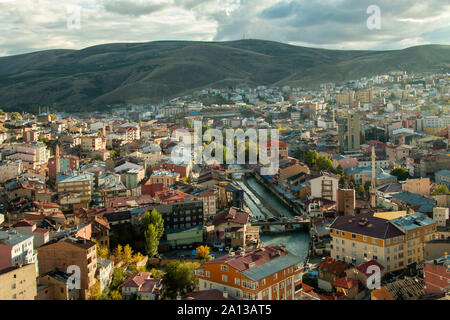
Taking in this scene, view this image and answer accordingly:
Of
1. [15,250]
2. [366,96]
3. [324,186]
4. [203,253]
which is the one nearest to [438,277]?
[203,253]

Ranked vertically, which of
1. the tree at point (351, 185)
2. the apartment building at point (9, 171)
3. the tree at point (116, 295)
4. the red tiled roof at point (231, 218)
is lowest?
the tree at point (116, 295)

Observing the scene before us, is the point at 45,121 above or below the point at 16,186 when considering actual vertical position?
above

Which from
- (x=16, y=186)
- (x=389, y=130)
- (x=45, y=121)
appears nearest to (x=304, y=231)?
(x=16, y=186)

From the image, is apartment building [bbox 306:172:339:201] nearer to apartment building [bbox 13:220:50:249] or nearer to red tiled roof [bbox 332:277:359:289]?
red tiled roof [bbox 332:277:359:289]

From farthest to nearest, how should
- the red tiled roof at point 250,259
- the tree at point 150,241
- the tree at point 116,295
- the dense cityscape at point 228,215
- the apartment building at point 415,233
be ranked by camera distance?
the tree at point 150,241 < the apartment building at point 415,233 < the tree at point 116,295 < the dense cityscape at point 228,215 < the red tiled roof at point 250,259

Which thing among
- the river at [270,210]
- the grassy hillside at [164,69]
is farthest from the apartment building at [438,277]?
the grassy hillside at [164,69]

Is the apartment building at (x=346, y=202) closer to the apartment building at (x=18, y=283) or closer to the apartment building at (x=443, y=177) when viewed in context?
the apartment building at (x=443, y=177)
